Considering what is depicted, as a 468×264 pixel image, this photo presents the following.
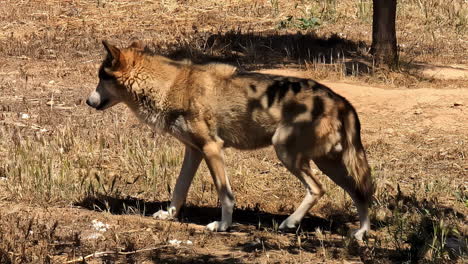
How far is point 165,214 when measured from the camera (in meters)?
8.12

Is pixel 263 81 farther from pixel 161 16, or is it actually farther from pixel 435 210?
pixel 161 16

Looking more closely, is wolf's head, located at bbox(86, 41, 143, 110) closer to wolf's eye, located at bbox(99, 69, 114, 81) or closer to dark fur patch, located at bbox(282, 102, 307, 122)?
wolf's eye, located at bbox(99, 69, 114, 81)

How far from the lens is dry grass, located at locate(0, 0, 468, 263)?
22.8 ft

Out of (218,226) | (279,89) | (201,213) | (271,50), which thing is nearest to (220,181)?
(218,226)

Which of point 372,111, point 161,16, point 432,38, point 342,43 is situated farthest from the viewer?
point 161,16

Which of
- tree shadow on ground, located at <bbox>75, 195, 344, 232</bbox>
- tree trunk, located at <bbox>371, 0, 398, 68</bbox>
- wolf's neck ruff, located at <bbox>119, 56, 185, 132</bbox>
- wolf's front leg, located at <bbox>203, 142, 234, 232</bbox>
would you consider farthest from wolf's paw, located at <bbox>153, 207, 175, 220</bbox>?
tree trunk, located at <bbox>371, 0, 398, 68</bbox>

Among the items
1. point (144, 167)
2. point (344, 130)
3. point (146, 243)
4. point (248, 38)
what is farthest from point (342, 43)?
point (146, 243)

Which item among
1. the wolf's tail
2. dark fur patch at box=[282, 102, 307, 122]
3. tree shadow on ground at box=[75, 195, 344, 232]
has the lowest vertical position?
tree shadow on ground at box=[75, 195, 344, 232]

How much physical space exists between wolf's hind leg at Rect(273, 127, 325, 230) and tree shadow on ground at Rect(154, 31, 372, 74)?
6.74 meters

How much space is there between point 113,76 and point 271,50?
8.09 meters

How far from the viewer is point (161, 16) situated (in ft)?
62.0

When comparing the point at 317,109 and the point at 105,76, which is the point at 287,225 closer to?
the point at 317,109

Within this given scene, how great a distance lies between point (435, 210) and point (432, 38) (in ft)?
32.1

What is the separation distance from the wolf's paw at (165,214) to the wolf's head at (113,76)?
1067 mm
